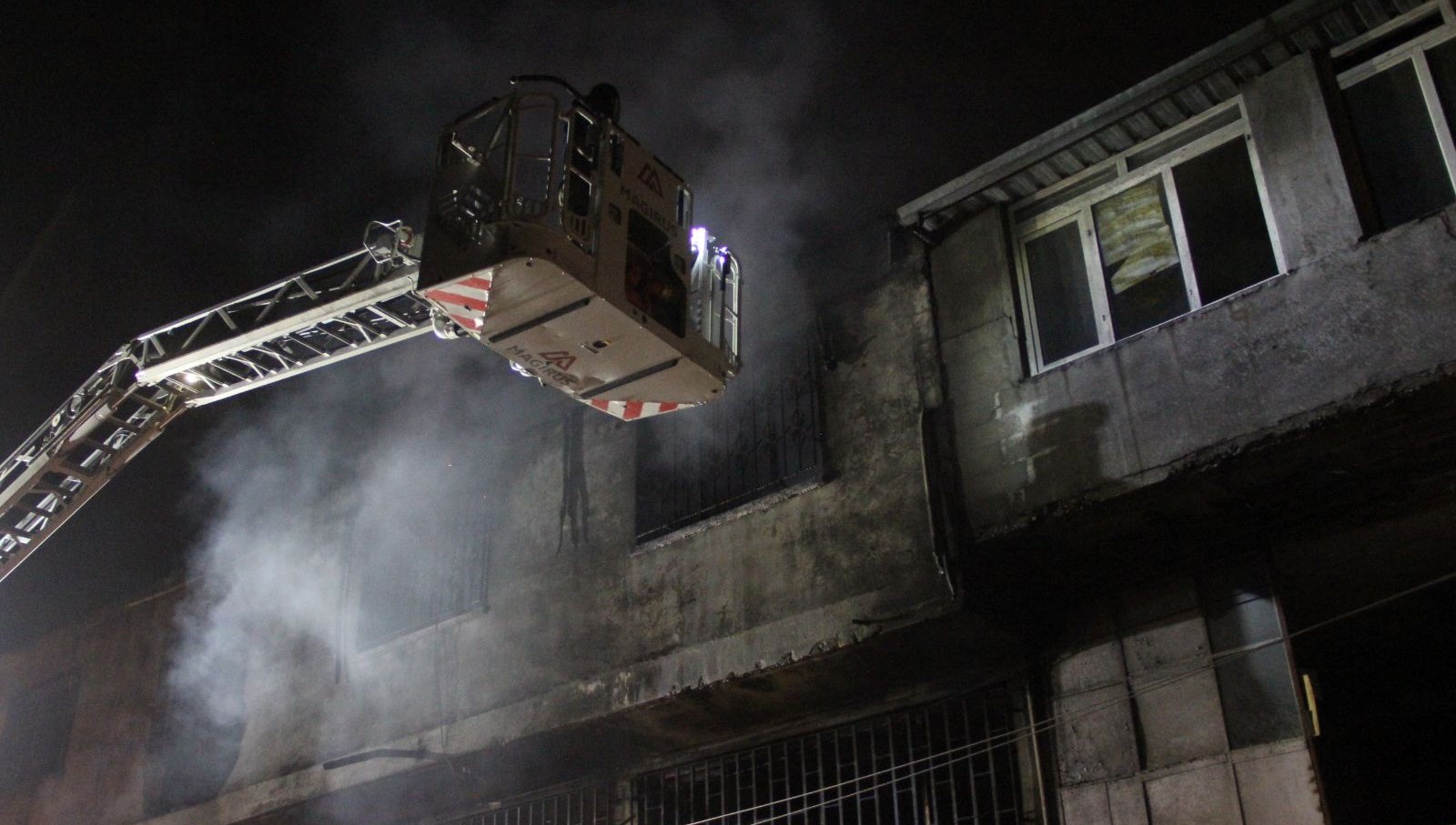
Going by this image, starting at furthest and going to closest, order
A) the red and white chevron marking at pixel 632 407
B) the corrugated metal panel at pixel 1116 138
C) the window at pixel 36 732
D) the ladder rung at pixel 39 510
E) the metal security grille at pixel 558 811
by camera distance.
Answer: the window at pixel 36 732 < the ladder rung at pixel 39 510 < the metal security grille at pixel 558 811 < the corrugated metal panel at pixel 1116 138 < the red and white chevron marking at pixel 632 407

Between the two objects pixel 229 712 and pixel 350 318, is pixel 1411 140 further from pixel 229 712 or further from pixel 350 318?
pixel 229 712

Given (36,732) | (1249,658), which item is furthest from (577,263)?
(36,732)

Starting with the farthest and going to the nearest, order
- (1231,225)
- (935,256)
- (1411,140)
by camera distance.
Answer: (935,256) < (1231,225) < (1411,140)

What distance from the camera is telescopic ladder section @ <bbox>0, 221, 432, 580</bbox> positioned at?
411 inches

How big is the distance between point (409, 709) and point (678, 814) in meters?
3.12

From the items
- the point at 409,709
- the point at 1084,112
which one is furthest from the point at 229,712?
the point at 1084,112

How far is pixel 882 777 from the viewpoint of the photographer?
9781 millimetres

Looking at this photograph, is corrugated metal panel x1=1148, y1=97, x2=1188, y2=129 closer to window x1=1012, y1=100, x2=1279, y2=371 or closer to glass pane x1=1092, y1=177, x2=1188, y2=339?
window x1=1012, y1=100, x2=1279, y2=371

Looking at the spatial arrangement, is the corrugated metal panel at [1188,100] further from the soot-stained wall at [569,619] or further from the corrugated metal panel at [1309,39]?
the soot-stained wall at [569,619]

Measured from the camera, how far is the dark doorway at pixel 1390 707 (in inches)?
369

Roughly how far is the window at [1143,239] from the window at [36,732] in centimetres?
1366

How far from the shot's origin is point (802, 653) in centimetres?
959

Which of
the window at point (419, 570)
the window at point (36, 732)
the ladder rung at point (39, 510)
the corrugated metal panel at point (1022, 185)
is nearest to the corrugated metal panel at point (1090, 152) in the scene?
the corrugated metal panel at point (1022, 185)

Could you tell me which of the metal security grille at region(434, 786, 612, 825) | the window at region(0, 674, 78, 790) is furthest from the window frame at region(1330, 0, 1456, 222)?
the window at region(0, 674, 78, 790)
